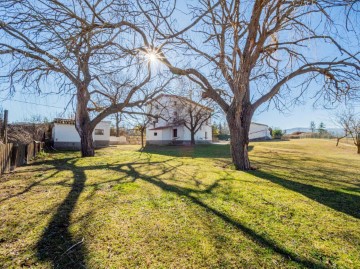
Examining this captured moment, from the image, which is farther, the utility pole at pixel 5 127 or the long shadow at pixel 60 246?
the utility pole at pixel 5 127

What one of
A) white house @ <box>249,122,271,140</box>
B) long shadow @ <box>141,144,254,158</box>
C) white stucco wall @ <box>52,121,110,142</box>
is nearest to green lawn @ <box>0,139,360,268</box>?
long shadow @ <box>141,144,254,158</box>

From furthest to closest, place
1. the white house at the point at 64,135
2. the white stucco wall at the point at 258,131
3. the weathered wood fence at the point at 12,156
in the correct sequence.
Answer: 1. the white stucco wall at the point at 258,131
2. the white house at the point at 64,135
3. the weathered wood fence at the point at 12,156

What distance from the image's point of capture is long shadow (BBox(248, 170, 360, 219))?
401 cm

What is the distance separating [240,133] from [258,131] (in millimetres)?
43783

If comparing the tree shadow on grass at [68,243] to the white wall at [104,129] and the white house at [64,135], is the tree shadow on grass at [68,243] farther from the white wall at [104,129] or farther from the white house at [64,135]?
the white wall at [104,129]

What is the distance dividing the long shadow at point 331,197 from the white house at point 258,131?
43865mm

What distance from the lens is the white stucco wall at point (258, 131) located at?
48.1 metres

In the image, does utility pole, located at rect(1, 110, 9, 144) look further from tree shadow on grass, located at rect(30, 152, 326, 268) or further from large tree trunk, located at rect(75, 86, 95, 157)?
tree shadow on grass, located at rect(30, 152, 326, 268)

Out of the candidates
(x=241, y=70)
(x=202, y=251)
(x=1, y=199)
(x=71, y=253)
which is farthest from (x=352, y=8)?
(x=1, y=199)

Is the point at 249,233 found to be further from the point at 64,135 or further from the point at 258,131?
the point at 258,131

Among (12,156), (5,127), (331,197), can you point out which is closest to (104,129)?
(5,127)

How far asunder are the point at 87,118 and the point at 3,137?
417cm

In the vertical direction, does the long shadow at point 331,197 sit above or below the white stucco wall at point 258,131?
below

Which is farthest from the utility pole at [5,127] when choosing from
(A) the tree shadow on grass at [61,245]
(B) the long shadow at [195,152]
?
(B) the long shadow at [195,152]
